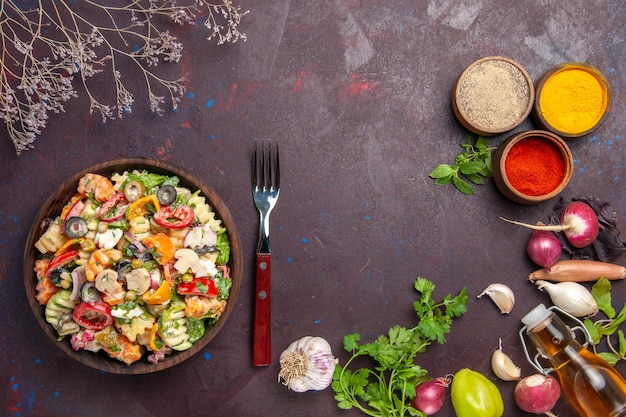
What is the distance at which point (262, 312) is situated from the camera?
97.0 inches

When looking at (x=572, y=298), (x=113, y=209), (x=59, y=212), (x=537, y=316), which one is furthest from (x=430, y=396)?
(x=59, y=212)

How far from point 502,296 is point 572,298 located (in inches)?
11.7

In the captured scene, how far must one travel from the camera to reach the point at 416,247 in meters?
2.58

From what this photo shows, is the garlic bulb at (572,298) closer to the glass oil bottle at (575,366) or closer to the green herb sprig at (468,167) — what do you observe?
the glass oil bottle at (575,366)

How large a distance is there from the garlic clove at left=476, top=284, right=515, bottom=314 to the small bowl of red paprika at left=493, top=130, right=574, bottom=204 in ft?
1.30

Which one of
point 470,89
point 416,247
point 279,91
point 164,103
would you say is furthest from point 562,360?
point 164,103

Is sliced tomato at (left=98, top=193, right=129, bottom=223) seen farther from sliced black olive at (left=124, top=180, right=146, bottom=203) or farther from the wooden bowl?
the wooden bowl

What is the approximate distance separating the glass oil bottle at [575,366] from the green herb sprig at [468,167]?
2.05 feet

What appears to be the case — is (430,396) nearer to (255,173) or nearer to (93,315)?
(255,173)

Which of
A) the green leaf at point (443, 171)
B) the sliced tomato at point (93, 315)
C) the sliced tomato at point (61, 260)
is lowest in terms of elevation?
the sliced tomato at point (93, 315)

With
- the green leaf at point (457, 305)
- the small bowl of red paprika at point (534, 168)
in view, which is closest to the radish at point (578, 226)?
the small bowl of red paprika at point (534, 168)

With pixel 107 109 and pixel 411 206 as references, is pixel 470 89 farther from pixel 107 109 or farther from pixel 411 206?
pixel 107 109

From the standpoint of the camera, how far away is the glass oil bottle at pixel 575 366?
7.86 feet

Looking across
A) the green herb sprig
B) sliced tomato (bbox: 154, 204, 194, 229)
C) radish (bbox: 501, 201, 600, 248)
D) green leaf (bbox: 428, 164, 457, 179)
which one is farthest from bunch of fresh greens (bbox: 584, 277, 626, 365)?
sliced tomato (bbox: 154, 204, 194, 229)
